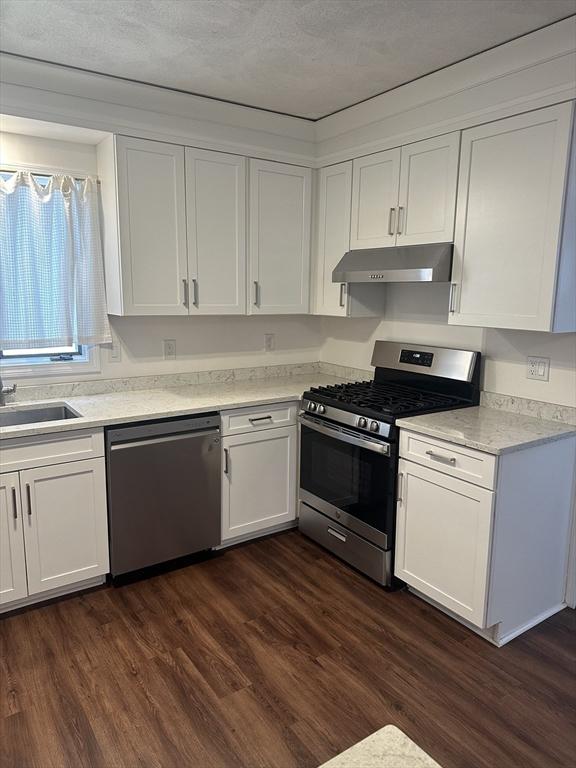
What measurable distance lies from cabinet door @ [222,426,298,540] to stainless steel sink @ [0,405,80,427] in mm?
896

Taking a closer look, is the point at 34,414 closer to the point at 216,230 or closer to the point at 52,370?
the point at 52,370

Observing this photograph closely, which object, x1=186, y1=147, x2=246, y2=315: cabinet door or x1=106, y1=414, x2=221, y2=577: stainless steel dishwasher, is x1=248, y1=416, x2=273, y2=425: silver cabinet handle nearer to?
x1=106, y1=414, x2=221, y2=577: stainless steel dishwasher

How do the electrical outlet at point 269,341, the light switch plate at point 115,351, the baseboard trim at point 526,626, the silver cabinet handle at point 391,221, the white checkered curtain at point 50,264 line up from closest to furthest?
1. the baseboard trim at point 526,626
2. the white checkered curtain at point 50,264
3. the silver cabinet handle at point 391,221
4. the light switch plate at point 115,351
5. the electrical outlet at point 269,341

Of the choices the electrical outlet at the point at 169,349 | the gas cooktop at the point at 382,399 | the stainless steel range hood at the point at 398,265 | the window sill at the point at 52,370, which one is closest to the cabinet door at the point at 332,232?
the stainless steel range hood at the point at 398,265

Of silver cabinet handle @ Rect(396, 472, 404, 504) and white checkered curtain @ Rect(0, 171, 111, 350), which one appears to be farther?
white checkered curtain @ Rect(0, 171, 111, 350)

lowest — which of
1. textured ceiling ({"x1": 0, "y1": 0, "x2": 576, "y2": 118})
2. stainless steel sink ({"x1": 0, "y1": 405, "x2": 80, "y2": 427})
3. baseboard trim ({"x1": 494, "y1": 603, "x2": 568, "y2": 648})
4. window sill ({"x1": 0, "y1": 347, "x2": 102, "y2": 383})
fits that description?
baseboard trim ({"x1": 494, "y1": 603, "x2": 568, "y2": 648})

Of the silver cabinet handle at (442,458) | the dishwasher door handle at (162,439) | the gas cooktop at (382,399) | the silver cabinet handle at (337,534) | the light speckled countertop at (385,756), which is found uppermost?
the gas cooktop at (382,399)

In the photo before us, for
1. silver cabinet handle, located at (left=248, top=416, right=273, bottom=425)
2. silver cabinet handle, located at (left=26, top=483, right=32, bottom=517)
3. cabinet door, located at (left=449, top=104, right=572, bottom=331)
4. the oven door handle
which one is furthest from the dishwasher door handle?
cabinet door, located at (left=449, top=104, right=572, bottom=331)

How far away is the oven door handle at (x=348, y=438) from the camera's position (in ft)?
8.80

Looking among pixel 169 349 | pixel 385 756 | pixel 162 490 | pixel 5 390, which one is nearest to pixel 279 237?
pixel 169 349

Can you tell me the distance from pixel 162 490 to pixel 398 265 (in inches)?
69.0

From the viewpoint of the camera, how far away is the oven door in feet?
8.96

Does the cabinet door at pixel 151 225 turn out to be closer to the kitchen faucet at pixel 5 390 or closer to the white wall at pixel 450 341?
the kitchen faucet at pixel 5 390

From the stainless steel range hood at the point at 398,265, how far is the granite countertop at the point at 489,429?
70 cm
